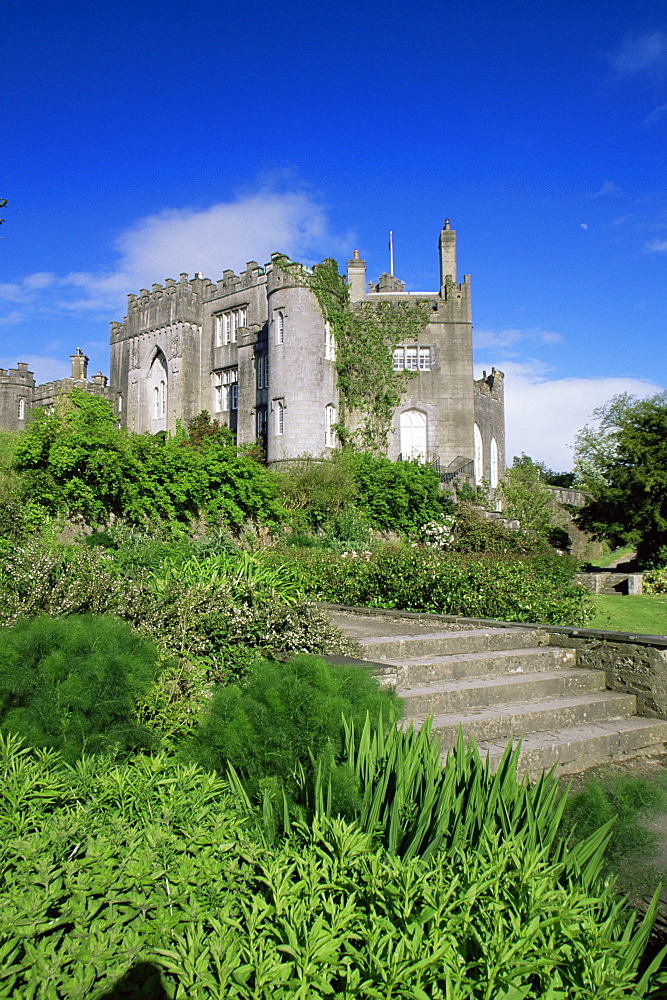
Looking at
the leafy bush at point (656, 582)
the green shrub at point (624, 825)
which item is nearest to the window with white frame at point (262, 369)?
the leafy bush at point (656, 582)

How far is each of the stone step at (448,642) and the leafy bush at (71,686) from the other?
2951mm

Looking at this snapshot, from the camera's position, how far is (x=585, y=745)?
491 cm

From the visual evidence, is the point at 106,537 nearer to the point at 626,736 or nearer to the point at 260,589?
the point at 260,589

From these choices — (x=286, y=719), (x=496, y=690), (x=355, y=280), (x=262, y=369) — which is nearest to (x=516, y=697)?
(x=496, y=690)

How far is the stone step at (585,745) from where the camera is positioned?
4.63 metres

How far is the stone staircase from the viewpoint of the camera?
484 centimetres

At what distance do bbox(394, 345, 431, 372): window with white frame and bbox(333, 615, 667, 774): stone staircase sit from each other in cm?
2352

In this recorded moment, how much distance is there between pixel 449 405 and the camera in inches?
1161

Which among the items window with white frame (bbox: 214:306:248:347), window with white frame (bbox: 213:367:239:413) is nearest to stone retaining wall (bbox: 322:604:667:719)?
window with white frame (bbox: 213:367:239:413)

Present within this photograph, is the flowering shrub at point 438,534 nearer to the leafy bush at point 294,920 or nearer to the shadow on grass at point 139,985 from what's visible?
the leafy bush at point 294,920

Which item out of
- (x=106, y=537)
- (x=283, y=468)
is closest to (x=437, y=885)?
(x=106, y=537)

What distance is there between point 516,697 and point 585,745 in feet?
2.77

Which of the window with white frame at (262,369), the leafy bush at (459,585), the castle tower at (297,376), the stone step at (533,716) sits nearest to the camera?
the stone step at (533,716)

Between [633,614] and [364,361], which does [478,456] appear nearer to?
[364,361]
